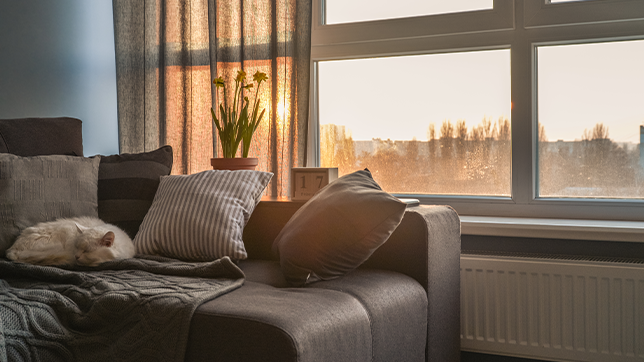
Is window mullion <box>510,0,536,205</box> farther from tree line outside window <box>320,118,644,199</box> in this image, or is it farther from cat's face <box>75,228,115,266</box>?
cat's face <box>75,228,115,266</box>

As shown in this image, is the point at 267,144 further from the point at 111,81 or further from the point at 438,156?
the point at 111,81

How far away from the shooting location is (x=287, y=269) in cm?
150

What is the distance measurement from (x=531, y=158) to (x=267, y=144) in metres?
1.21

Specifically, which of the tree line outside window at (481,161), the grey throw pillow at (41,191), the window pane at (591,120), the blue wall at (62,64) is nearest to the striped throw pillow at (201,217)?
the grey throw pillow at (41,191)

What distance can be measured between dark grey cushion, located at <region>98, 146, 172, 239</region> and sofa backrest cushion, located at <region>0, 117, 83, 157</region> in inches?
6.1

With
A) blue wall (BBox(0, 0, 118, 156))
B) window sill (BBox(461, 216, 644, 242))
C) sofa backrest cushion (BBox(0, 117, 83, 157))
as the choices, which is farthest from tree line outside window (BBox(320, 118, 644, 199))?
blue wall (BBox(0, 0, 118, 156))

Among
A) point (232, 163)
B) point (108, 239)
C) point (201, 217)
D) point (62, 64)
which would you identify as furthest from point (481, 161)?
point (62, 64)

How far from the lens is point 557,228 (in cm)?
201

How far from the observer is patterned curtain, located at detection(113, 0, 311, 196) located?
2539 millimetres

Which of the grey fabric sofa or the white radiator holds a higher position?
the grey fabric sofa

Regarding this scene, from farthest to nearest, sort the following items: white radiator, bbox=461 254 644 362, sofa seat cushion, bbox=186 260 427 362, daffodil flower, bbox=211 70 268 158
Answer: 1. daffodil flower, bbox=211 70 268 158
2. white radiator, bbox=461 254 644 362
3. sofa seat cushion, bbox=186 260 427 362

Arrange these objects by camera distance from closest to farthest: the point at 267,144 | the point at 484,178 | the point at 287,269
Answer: the point at 287,269, the point at 484,178, the point at 267,144

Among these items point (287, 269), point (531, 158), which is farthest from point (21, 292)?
point (531, 158)

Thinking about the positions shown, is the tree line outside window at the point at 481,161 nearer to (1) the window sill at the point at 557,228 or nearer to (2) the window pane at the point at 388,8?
(1) the window sill at the point at 557,228
